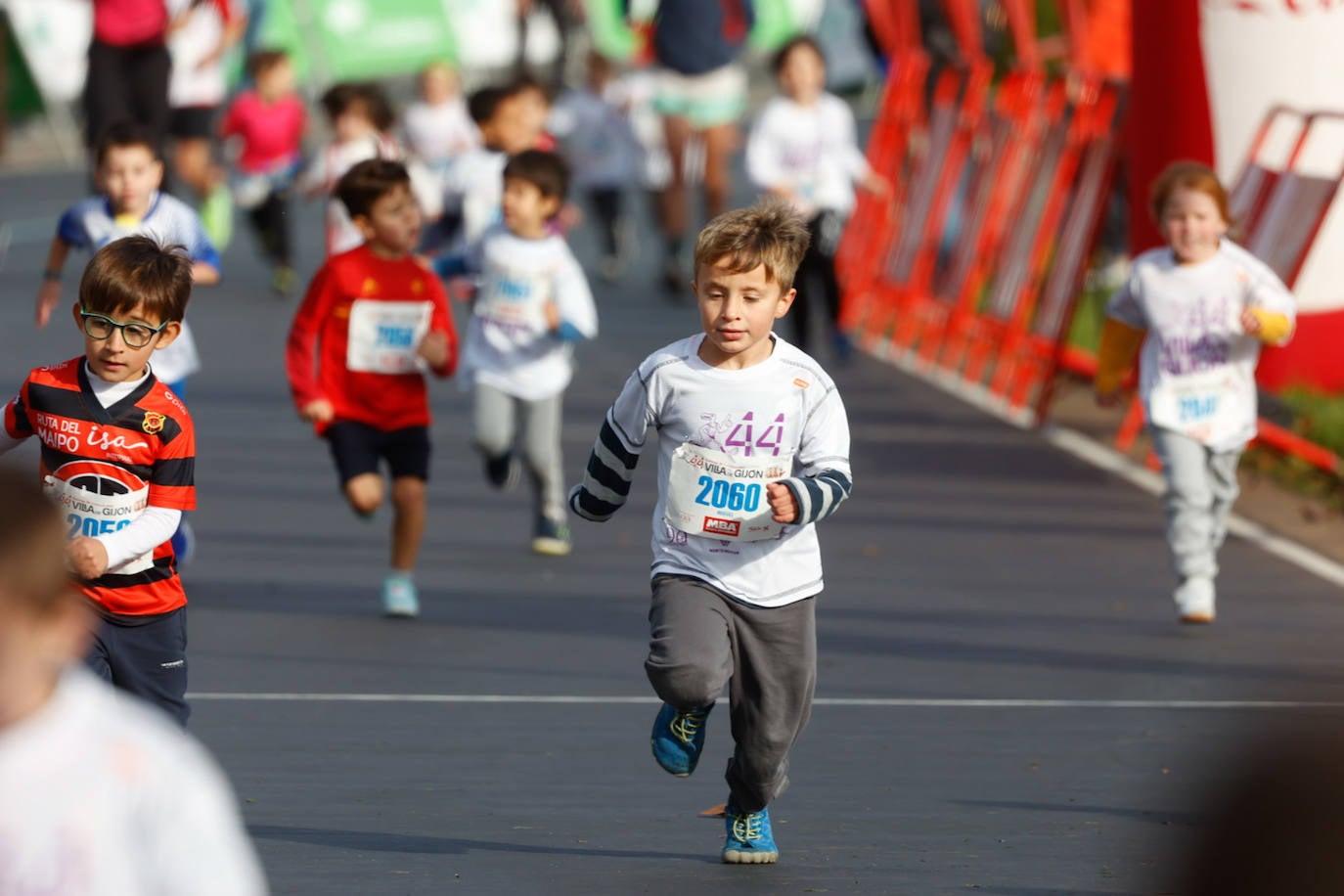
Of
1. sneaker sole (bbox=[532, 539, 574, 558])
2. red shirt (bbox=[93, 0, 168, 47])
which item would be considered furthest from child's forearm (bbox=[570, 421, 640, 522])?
red shirt (bbox=[93, 0, 168, 47])

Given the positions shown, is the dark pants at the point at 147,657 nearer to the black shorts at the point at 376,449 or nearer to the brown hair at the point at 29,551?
the brown hair at the point at 29,551

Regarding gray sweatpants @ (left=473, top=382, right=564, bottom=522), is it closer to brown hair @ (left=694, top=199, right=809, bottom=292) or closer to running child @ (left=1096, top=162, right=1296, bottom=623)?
running child @ (left=1096, top=162, right=1296, bottom=623)

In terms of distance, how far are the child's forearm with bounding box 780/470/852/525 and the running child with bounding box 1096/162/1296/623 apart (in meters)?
3.34

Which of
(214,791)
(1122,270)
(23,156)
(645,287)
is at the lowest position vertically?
(23,156)

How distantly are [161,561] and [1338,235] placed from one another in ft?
25.9

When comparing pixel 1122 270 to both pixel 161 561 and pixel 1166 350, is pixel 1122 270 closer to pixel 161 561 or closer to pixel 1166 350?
pixel 1166 350

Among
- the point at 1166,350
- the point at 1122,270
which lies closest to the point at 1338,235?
the point at 1166,350

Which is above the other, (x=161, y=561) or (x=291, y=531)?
(x=161, y=561)

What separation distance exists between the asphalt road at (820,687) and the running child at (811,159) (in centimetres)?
207

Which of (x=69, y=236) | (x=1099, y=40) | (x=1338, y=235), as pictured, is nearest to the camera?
(x=69, y=236)

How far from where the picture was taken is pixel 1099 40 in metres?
15.5

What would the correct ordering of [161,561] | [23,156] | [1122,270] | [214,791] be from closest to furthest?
[214,791] < [161,561] < [1122,270] < [23,156]

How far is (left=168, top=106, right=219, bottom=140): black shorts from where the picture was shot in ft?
64.5

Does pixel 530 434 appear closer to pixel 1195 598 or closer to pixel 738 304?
pixel 1195 598
